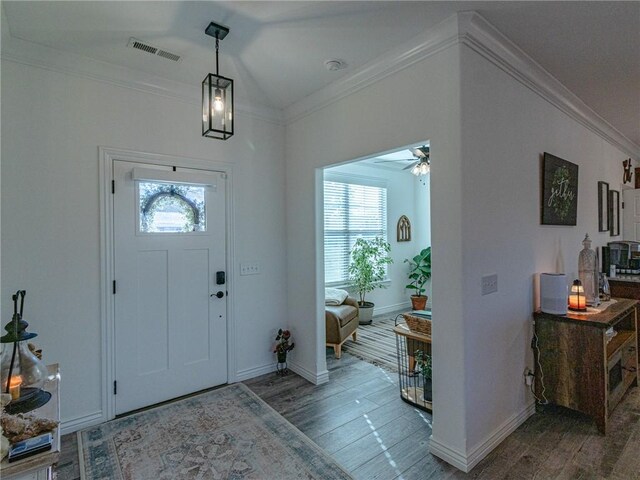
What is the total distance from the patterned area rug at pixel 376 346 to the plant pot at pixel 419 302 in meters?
0.63

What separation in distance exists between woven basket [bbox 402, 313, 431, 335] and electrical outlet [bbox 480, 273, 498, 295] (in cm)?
75

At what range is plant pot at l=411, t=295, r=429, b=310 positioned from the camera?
604 cm

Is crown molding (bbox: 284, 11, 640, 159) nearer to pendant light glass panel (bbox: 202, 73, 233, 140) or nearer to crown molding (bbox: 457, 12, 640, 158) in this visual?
crown molding (bbox: 457, 12, 640, 158)

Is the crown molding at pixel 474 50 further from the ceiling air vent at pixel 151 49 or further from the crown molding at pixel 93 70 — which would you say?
the ceiling air vent at pixel 151 49

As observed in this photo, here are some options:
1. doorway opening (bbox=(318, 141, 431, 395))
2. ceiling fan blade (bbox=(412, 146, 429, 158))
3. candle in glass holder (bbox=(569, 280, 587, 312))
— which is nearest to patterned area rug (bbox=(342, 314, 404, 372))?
doorway opening (bbox=(318, 141, 431, 395))

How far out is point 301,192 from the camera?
3.54m

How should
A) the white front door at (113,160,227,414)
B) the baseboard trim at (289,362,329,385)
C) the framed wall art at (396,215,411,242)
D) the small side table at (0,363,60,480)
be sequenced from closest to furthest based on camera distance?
the small side table at (0,363,60,480), the white front door at (113,160,227,414), the baseboard trim at (289,362,329,385), the framed wall art at (396,215,411,242)

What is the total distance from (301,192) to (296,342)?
5.39 feet

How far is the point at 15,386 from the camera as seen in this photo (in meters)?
1.34

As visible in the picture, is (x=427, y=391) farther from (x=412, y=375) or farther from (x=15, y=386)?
(x=15, y=386)

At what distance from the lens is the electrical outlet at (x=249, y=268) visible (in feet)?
11.3

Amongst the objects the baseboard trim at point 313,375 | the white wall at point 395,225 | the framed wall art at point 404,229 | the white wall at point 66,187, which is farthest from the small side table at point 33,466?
the framed wall art at point 404,229

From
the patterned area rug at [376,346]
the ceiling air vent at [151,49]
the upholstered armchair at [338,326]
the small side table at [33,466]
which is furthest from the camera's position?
the upholstered armchair at [338,326]

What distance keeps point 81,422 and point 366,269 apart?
408cm
